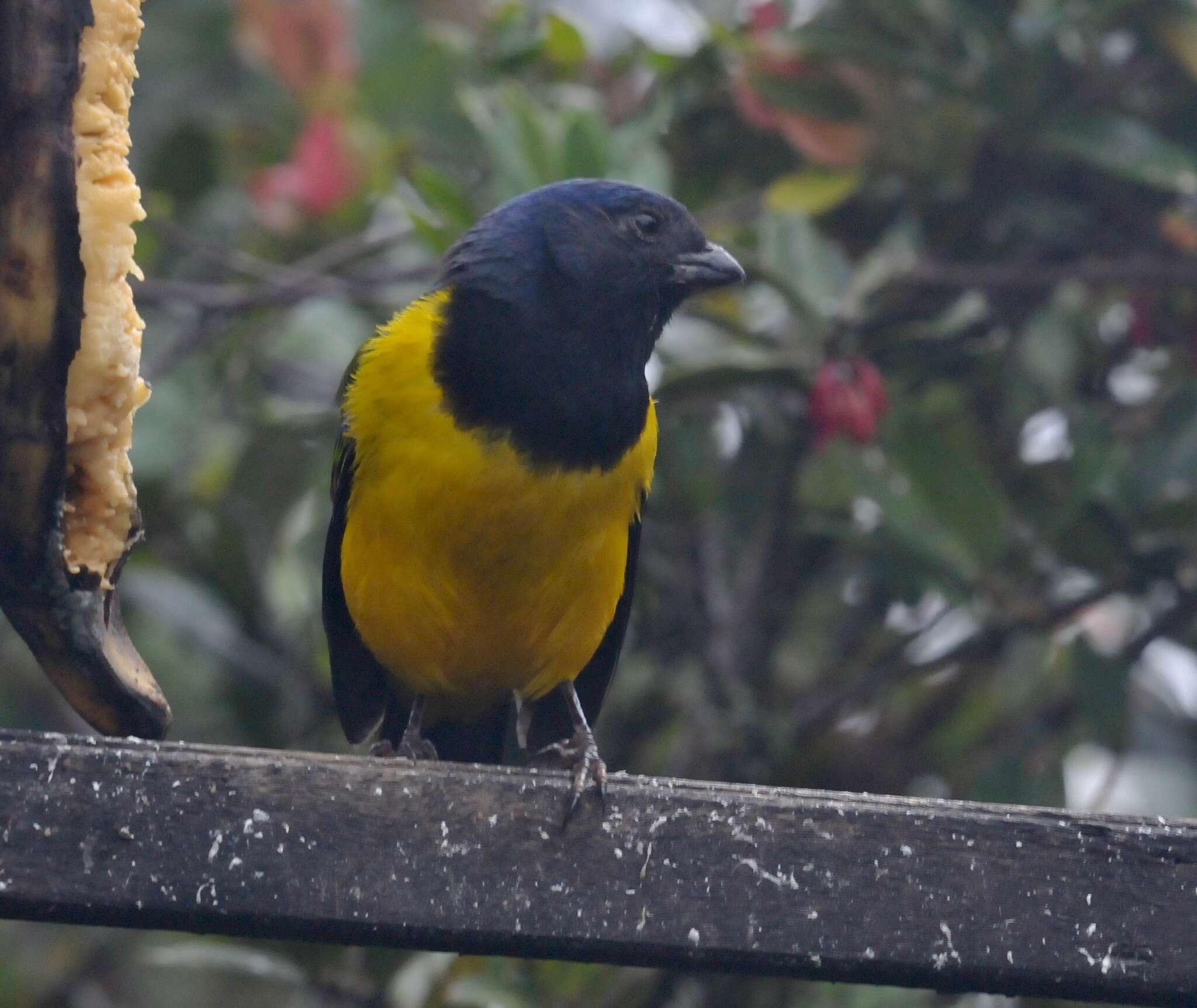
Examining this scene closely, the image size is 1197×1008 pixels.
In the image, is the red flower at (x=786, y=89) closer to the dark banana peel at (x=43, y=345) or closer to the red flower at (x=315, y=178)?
the red flower at (x=315, y=178)

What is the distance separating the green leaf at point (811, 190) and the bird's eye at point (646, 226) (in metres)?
0.45

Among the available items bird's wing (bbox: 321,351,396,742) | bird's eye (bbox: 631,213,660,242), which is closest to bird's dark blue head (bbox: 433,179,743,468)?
bird's eye (bbox: 631,213,660,242)

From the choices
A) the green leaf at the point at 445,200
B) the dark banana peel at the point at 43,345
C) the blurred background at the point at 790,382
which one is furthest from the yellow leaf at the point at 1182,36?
the dark banana peel at the point at 43,345

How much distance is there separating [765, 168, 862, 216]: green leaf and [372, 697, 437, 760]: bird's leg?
135cm

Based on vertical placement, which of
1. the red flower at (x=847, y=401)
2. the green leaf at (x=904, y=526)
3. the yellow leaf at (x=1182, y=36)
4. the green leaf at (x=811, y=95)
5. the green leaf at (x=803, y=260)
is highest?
the yellow leaf at (x=1182, y=36)

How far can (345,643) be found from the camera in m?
3.70

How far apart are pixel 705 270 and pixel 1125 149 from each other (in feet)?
3.37

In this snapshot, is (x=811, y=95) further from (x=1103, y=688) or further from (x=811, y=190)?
(x=1103, y=688)

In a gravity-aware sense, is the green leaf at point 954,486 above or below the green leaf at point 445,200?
below

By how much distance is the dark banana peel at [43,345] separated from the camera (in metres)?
1.79

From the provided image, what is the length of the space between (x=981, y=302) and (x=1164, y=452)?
545 millimetres

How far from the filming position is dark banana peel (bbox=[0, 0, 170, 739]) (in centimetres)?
179

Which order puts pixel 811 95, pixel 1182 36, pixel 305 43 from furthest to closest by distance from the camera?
1. pixel 305 43
2. pixel 811 95
3. pixel 1182 36

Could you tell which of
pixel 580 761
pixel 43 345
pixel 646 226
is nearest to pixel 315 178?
pixel 646 226
